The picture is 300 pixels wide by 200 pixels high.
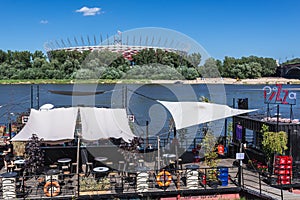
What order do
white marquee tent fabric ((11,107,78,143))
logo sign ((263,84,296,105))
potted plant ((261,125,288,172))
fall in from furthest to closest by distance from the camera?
1. logo sign ((263,84,296,105))
2. white marquee tent fabric ((11,107,78,143))
3. potted plant ((261,125,288,172))

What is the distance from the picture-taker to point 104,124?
12844 mm

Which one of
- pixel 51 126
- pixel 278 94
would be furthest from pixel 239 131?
pixel 51 126

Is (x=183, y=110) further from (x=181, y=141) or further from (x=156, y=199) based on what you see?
(x=156, y=199)

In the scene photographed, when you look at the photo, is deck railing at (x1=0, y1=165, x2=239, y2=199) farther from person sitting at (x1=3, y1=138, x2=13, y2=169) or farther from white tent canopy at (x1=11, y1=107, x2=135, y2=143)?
person sitting at (x1=3, y1=138, x2=13, y2=169)

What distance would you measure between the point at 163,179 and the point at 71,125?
11.7ft

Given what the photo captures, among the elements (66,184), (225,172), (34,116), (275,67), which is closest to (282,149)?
(225,172)

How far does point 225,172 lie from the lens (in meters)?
11.4

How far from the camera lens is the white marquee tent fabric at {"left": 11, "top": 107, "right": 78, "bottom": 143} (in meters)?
11.7

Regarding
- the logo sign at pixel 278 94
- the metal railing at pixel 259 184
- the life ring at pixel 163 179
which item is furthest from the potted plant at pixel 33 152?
the logo sign at pixel 278 94

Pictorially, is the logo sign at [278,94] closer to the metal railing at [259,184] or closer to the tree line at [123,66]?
the metal railing at [259,184]

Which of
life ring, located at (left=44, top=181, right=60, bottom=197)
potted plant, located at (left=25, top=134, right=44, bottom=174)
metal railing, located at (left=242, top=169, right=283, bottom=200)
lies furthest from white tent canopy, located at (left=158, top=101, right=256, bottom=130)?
potted plant, located at (left=25, top=134, right=44, bottom=174)

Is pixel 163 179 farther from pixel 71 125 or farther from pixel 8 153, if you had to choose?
pixel 8 153

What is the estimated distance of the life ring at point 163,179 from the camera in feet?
36.3

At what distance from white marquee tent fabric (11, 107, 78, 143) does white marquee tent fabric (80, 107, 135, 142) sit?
418mm
